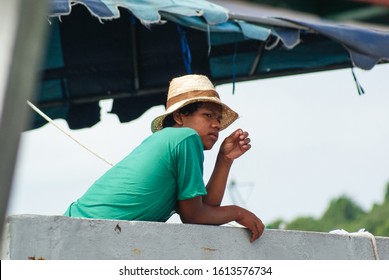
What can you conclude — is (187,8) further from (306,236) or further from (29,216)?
(29,216)

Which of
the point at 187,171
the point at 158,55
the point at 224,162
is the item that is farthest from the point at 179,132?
the point at 158,55

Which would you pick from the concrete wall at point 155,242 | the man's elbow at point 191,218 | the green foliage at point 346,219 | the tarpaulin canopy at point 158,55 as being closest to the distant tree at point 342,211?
the green foliage at point 346,219

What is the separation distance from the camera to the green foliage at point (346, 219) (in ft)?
165

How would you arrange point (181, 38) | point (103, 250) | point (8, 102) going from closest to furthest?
point (8, 102) < point (103, 250) < point (181, 38)

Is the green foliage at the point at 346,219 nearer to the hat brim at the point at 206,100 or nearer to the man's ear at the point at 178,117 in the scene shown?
the hat brim at the point at 206,100

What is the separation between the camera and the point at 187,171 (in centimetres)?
302

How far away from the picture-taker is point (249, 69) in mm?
7172

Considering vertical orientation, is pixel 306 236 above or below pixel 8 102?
above

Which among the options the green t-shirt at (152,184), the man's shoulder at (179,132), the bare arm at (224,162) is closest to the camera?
the green t-shirt at (152,184)

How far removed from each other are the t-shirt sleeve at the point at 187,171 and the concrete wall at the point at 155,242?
15 centimetres

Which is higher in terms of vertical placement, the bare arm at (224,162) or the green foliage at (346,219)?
the green foliage at (346,219)

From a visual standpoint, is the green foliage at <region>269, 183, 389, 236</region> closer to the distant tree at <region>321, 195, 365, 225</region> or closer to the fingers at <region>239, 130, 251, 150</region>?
the distant tree at <region>321, 195, 365, 225</region>

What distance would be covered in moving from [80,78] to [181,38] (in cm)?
107
